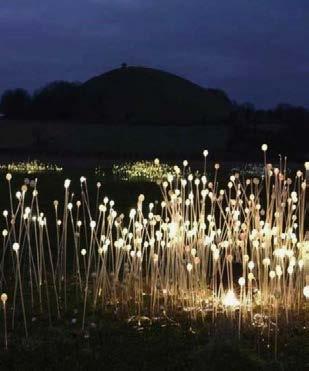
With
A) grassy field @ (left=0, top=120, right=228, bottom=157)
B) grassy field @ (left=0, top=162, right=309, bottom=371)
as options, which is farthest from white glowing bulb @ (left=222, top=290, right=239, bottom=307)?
grassy field @ (left=0, top=120, right=228, bottom=157)

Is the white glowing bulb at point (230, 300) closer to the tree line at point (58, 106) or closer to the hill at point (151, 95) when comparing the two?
the tree line at point (58, 106)

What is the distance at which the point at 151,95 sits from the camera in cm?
4447

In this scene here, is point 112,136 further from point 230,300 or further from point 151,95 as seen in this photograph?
point 230,300

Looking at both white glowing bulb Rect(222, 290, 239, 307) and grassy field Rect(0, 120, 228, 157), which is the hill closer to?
grassy field Rect(0, 120, 228, 157)

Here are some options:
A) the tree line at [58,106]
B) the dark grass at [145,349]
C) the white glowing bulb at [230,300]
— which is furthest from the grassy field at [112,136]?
the dark grass at [145,349]

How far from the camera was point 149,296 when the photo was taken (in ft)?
18.3

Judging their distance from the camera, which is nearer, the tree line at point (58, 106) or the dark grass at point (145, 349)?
the dark grass at point (145, 349)

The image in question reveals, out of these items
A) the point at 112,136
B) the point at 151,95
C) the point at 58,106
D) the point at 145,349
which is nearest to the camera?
the point at 145,349

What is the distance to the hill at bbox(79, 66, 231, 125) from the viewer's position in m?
39.7

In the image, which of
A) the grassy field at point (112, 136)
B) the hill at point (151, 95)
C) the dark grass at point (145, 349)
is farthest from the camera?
the hill at point (151, 95)

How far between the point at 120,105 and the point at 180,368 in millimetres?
36567

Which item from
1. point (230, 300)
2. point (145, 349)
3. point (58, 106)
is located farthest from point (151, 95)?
point (145, 349)

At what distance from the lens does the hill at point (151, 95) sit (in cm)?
3969

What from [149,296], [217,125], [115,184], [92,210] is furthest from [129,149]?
[149,296]
